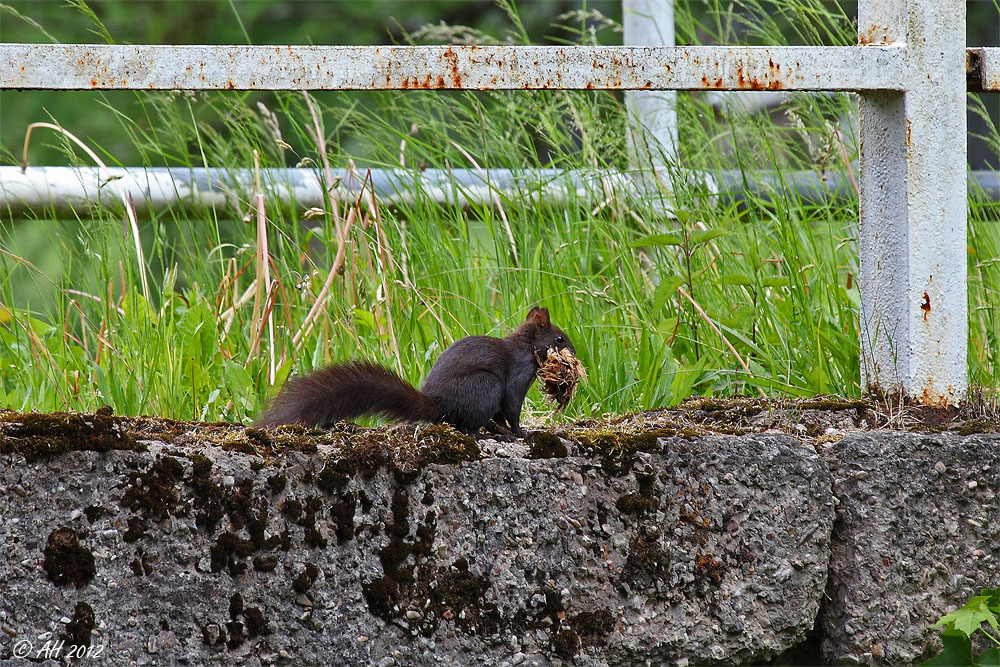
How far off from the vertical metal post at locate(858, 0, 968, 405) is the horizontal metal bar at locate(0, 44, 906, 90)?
68 mm

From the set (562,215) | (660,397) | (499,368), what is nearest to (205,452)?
(499,368)

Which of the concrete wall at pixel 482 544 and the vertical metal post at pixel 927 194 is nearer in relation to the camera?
the concrete wall at pixel 482 544

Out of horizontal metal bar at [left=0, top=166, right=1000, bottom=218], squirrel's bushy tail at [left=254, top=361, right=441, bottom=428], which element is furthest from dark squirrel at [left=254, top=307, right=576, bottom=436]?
horizontal metal bar at [left=0, top=166, right=1000, bottom=218]

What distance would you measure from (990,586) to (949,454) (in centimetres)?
26

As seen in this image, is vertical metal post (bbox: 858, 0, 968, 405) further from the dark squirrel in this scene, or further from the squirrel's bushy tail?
the squirrel's bushy tail

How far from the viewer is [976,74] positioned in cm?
→ 215

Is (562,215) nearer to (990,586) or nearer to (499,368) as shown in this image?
(499,368)

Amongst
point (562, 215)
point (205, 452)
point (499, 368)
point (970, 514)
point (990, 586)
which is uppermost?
point (562, 215)

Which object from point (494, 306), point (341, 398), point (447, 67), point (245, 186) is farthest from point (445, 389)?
point (245, 186)

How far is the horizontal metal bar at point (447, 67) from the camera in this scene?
6.05 ft

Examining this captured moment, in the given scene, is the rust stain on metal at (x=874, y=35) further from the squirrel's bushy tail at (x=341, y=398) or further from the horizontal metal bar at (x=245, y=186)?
the squirrel's bushy tail at (x=341, y=398)

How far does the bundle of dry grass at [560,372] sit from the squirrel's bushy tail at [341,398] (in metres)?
0.41

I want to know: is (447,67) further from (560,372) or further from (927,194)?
(927,194)

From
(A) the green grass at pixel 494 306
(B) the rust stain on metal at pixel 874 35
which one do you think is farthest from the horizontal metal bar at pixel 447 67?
(A) the green grass at pixel 494 306
